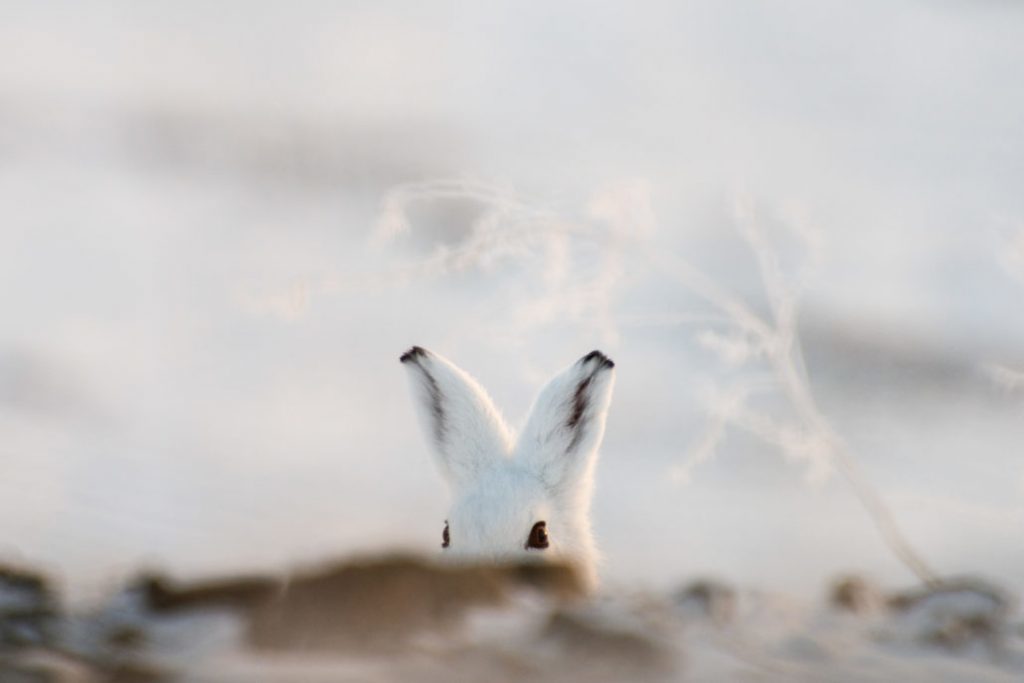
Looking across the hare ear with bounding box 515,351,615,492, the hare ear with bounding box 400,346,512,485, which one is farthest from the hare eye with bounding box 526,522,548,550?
the hare ear with bounding box 400,346,512,485

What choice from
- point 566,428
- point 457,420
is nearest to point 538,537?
point 566,428

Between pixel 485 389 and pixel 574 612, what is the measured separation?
7.21ft

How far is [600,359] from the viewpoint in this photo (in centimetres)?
336

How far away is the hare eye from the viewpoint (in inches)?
130

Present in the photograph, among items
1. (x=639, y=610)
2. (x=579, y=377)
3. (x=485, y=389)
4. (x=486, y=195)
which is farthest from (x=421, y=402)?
(x=639, y=610)

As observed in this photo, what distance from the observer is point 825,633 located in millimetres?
1591

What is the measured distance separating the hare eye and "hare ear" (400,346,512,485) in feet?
1.22

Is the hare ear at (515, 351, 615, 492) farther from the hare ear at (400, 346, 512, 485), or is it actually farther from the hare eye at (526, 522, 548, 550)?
the hare eye at (526, 522, 548, 550)

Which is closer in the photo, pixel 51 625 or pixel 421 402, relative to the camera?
pixel 51 625

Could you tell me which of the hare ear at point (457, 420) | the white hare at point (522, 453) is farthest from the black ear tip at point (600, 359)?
the hare ear at point (457, 420)

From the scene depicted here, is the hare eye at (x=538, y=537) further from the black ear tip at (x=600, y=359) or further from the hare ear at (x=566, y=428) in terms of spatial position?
the black ear tip at (x=600, y=359)

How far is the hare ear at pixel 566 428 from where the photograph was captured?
3443mm

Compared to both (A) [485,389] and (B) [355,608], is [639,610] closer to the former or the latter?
(B) [355,608]

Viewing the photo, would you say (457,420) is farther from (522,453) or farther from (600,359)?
(600,359)
